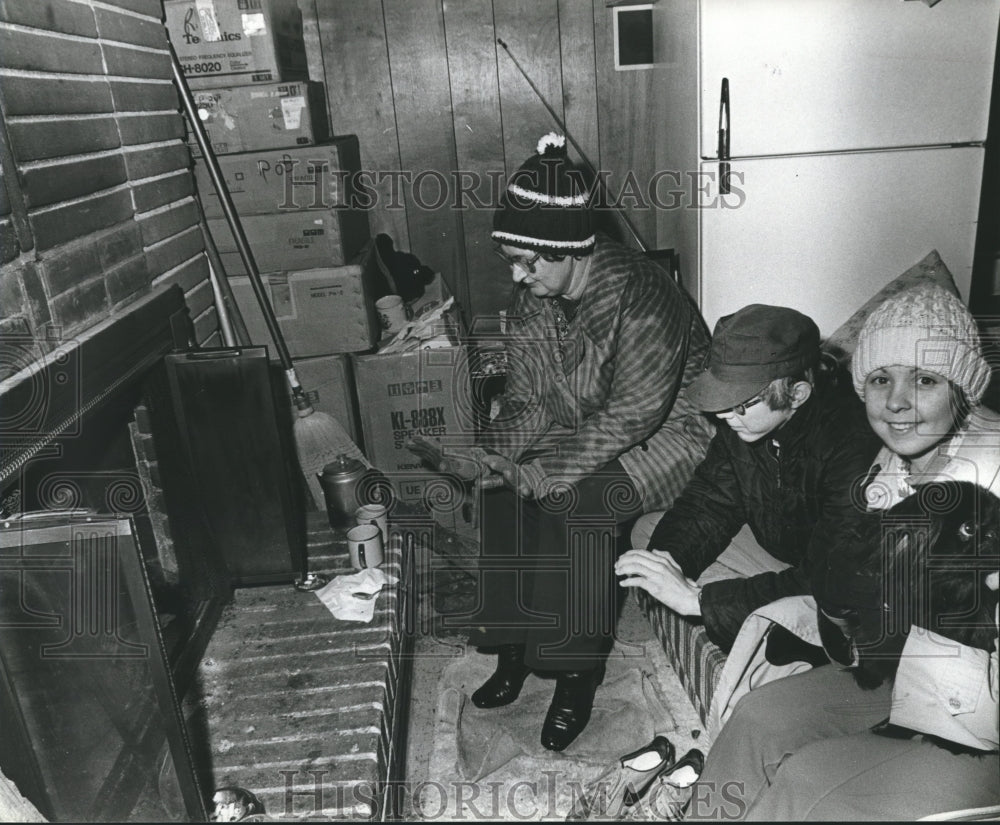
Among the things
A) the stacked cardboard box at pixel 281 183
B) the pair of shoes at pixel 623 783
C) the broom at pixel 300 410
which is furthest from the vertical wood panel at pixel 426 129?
the pair of shoes at pixel 623 783

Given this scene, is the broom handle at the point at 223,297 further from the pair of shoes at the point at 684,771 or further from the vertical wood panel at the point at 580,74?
the pair of shoes at the point at 684,771

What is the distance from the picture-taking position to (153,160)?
8.40ft

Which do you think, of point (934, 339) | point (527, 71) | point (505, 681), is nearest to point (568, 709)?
point (505, 681)

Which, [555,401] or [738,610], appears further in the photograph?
[555,401]

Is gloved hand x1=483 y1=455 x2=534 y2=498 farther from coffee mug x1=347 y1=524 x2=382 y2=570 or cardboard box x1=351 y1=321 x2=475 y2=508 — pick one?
cardboard box x1=351 y1=321 x2=475 y2=508

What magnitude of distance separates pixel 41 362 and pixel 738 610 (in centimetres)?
160

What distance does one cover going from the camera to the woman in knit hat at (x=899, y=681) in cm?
136

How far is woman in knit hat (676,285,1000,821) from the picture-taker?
136 centimetres

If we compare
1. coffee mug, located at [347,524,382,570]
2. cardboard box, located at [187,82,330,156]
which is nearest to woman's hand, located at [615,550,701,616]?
coffee mug, located at [347,524,382,570]

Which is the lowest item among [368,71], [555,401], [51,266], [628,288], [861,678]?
[861,678]

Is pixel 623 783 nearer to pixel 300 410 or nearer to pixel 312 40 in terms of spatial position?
pixel 300 410

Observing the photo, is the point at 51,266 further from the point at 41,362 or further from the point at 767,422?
the point at 767,422

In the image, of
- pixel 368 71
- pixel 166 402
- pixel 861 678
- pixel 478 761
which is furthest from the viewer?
pixel 368 71

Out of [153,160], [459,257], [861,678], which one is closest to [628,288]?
[861,678]
